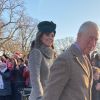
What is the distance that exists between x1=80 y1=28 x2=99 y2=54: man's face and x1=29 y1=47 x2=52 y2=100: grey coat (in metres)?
1.20

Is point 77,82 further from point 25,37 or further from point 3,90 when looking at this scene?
point 25,37

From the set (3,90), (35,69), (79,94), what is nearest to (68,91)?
(79,94)

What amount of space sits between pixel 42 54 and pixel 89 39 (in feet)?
4.78

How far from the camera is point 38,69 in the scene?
4559mm

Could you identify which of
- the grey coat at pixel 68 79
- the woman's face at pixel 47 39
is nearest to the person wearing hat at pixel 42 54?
the woman's face at pixel 47 39

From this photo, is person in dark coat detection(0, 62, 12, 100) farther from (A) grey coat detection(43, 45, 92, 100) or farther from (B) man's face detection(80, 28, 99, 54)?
(B) man's face detection(80, 28, 99, 54)

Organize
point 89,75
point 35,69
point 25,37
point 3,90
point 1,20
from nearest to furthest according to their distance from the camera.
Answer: point 89,75
point 35,69
point 3,90
point 1,20
point 25,37

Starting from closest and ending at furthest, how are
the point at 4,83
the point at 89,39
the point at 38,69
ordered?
the point at 89,39, the point at 38,69, the point at 4,83

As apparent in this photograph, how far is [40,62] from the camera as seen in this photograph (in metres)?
4.64

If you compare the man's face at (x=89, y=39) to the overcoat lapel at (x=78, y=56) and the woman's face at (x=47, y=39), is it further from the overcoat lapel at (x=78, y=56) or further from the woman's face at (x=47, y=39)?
the woman's face at (x=47, y=39)

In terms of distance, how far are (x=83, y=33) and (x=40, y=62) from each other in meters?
1.38

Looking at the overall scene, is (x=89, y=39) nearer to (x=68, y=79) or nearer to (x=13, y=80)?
(x=68, y=79)

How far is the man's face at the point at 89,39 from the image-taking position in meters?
3.35

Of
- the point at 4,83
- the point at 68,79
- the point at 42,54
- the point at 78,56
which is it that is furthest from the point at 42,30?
the point at 4,83
